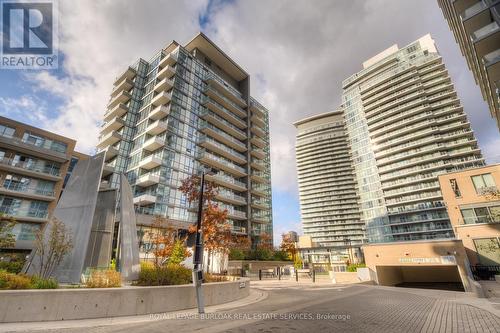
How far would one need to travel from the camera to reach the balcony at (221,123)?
46.7m

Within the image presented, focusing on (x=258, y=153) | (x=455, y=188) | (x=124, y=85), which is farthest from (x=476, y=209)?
(x=124, y=85)

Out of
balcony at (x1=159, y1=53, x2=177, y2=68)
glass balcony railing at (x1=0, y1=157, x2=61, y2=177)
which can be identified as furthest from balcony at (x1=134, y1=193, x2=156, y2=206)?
balcony at (x1=159, y1=53, x2=177, y2=68)

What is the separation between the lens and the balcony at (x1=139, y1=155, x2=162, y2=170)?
36.0 metres

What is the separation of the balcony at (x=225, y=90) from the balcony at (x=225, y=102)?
0.85 m

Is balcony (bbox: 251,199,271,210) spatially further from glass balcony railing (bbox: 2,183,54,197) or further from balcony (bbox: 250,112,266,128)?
glass balcony railing (bbox: 2,183,54,197)

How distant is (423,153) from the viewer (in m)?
64.0

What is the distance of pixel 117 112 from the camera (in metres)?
46.8

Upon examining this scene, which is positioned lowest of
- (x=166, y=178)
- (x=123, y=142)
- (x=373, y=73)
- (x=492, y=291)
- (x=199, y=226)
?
(x=492, y=291)

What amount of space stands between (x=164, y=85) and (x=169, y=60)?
5.90m

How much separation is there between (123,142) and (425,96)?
269 ft

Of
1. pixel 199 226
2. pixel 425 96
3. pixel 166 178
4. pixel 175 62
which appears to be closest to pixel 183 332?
pixel 199 226

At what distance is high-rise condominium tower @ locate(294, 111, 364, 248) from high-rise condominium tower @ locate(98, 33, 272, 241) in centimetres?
6524

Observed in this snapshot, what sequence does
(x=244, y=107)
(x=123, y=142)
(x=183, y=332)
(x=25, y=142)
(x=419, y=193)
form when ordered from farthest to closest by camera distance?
(x=419, y=193) → (x=244, y=107) → (x=123, y=142) → (x=25, y=142) → (x=183, y=332)

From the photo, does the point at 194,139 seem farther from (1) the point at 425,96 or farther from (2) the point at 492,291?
(1) the point at 425,96
